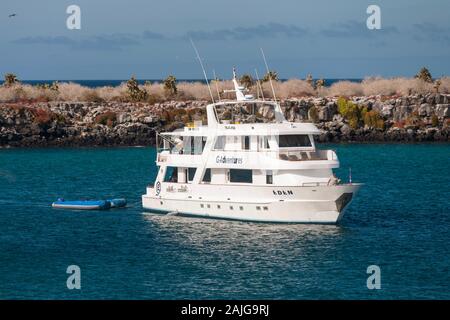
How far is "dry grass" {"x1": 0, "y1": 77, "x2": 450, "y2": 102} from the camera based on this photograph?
121 meters

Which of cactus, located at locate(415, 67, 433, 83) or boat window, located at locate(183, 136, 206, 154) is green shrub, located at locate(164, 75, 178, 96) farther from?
boat window, located at locate(183, 136, 206, 154)

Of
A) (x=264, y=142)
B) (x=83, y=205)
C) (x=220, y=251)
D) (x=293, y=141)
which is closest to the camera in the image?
(x=220, y=251)

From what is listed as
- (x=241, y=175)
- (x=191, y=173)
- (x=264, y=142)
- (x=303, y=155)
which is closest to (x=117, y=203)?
(x=191, y=173)

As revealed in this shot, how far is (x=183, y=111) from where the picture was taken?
373 ft

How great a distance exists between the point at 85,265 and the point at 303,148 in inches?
541

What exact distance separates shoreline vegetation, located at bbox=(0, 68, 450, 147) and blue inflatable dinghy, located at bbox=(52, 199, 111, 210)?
4206 cm

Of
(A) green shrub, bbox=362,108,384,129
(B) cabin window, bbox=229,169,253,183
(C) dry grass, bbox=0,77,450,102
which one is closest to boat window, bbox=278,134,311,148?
(B) cabin window, bbox=229,169,253,183

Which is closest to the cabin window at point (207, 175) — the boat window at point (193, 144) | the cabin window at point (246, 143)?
the boat window at point (193, 144)

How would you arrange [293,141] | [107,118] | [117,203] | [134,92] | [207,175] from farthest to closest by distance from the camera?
1. [134,92]
2. [107,118]
3. [117,203]
4. [207,175]
5. [293,141]

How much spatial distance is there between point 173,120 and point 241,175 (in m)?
59.9

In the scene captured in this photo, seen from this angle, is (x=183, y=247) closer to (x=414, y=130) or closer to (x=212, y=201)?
(x=212, y=201)

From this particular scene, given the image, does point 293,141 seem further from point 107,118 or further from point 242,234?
point 107,118

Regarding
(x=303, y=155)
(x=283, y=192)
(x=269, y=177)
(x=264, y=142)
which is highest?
(x=264, y=142)

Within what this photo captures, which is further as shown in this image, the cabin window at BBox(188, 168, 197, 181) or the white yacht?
the cabin window at BBox(188, 168, 197, 181)
